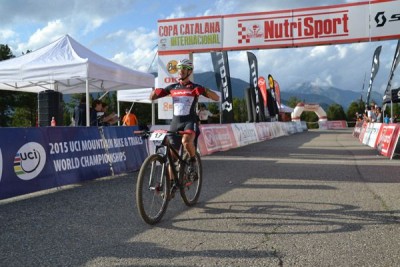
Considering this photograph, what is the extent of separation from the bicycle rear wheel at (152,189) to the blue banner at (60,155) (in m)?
2.94

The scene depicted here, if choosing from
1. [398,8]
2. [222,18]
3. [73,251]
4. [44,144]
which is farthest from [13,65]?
[398,8]

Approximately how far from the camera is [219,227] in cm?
507

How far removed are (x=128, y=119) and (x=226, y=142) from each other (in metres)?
4.41

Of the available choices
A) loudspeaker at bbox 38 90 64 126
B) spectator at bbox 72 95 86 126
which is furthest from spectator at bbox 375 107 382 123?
loudspeaker at bbox 38 90 64 126

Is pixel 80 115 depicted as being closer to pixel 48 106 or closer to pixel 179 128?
pixel 48 106

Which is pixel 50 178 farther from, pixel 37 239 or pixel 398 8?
pixel 398 8

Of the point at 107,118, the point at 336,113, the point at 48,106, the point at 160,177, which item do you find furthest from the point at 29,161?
the point at 336,113

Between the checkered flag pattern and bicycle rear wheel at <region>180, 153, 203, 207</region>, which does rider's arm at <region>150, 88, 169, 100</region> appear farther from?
the checkered flag pattern

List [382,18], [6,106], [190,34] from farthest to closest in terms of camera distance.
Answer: [6,106]
[190,34]
[382,18]

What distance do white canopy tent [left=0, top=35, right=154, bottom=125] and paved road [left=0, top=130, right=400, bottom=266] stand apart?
5.22m

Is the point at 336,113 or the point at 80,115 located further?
the point at 336,113

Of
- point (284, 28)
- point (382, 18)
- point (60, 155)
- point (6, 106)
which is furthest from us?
point (6, 106)

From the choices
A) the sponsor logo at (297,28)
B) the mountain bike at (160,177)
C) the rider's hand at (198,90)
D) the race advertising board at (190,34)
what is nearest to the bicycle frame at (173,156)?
the mountain bike at (160,177)

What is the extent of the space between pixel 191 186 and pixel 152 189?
1191mm
